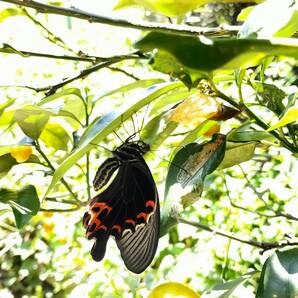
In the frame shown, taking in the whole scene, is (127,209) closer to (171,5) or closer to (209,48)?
(171,5)

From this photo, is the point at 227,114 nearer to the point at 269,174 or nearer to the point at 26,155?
the point at 26,155

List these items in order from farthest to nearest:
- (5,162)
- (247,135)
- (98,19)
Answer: (5,162) < (247,135) < (98,19)

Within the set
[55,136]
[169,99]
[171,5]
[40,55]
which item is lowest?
[55,136]

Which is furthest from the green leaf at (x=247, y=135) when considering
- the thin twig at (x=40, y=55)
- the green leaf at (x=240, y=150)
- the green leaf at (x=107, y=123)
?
the thin twig at (x=40, y=55)

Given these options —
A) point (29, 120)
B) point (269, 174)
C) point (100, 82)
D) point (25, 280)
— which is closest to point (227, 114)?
point (29, 120)

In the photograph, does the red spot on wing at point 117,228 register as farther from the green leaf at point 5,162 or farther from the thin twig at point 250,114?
the thin twig at point 250,114

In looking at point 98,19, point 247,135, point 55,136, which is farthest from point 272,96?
point 55,136
